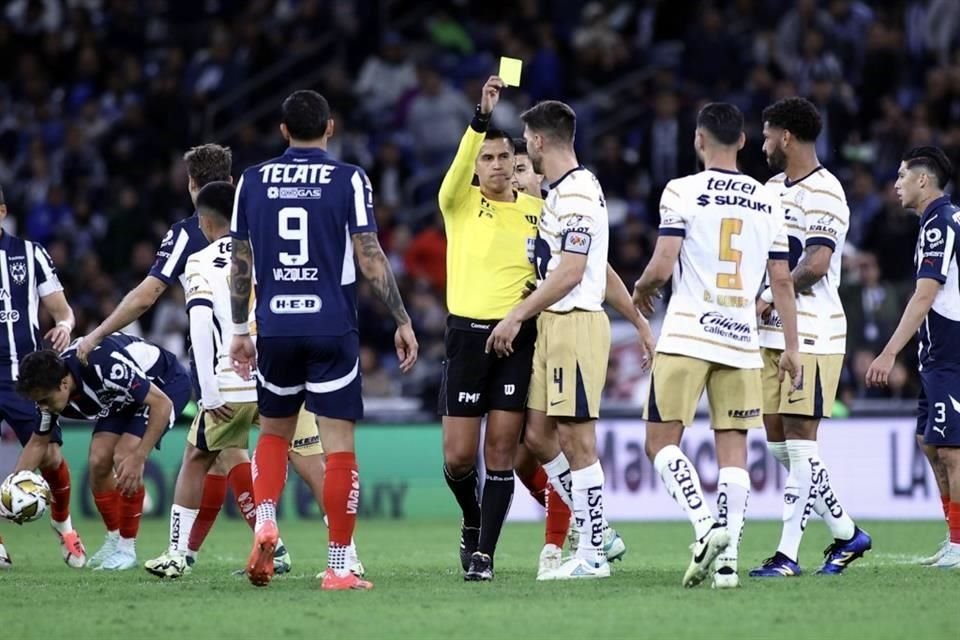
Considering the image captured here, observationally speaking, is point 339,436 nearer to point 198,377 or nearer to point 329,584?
point 329,584

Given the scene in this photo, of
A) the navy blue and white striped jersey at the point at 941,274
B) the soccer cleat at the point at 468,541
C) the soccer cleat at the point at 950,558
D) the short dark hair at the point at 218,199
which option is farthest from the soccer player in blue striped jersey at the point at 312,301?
the soccer cleat at the point at 950,558

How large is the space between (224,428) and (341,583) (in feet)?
5.64

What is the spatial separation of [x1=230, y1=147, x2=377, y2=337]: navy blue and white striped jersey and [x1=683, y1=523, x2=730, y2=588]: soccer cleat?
2.22 m

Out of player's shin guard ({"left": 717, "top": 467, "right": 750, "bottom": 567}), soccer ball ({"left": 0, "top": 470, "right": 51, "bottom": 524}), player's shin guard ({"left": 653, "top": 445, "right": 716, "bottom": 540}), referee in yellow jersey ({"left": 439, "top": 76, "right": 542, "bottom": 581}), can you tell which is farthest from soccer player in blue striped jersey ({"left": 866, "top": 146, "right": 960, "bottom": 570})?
soccer ball ({"left": 0, "top": 470, "right": 51, "bottom": 524})

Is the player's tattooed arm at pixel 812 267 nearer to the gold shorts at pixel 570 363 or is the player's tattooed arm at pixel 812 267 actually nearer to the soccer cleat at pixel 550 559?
the gold shorts at pixel 570 363

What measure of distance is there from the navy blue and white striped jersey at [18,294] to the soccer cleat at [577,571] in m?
4.31

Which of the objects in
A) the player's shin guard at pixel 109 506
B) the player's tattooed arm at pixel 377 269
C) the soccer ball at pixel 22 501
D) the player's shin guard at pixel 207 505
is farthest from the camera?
the player's shin guard at pixel 109 506

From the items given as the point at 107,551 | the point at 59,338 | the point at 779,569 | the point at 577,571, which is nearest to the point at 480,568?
the point at 577,571

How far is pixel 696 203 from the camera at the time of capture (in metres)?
8.98

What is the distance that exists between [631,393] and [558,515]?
8673mm

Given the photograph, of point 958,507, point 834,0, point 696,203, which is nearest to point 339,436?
point 696,203

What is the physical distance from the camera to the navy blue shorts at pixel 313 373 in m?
8.95

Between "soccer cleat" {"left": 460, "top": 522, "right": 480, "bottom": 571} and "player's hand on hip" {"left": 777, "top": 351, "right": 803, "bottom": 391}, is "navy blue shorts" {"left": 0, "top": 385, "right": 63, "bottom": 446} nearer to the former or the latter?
"soccer cleat" {"left": 460, "top": 522, "right": 480, "bottom": 571}

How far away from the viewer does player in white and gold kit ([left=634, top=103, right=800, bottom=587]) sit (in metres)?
8.98
